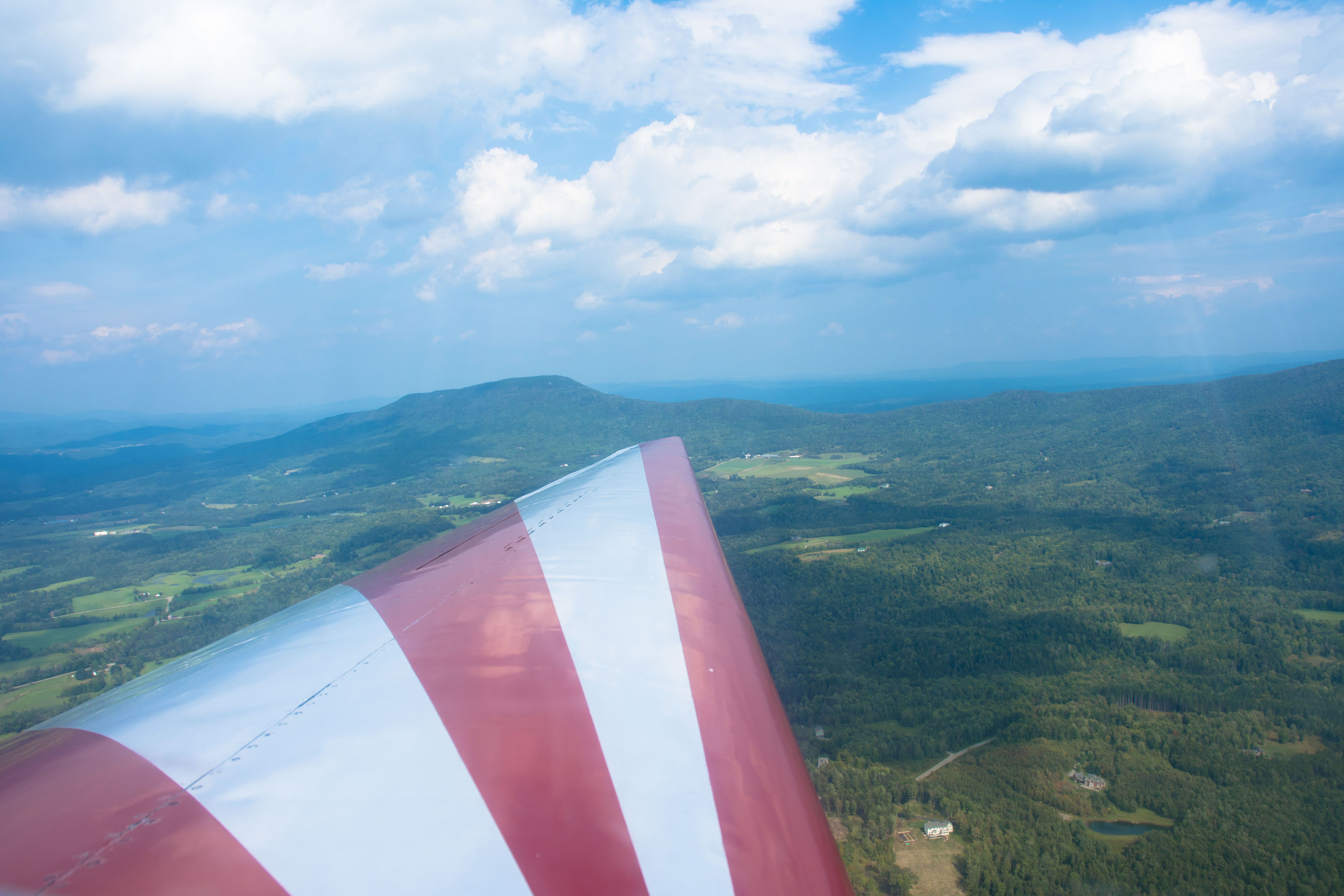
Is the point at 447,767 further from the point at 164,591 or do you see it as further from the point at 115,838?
the point at 164,591

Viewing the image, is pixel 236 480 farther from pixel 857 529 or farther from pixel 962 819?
pixel 962 819

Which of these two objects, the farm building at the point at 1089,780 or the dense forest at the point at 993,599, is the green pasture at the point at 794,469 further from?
the farm building at the point at 1089,780

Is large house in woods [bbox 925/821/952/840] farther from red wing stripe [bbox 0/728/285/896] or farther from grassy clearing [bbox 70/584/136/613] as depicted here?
grassy clearing [bbox 70/584/136/613]

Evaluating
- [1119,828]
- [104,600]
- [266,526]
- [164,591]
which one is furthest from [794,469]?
[104,600]

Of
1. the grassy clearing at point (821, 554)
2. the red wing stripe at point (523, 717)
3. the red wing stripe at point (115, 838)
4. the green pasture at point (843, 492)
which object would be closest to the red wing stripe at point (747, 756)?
the red wing stripe at point (523, 717)

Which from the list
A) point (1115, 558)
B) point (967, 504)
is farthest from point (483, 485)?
point (1115, 558)

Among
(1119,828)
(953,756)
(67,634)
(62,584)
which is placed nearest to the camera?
(1119,828)
